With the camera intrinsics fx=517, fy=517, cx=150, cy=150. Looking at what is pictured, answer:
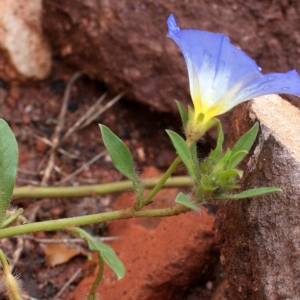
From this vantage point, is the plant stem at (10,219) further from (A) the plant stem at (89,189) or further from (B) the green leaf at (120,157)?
(A) the plant stem at (89,189)

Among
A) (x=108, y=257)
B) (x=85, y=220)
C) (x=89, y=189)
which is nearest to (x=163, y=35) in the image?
(x=89, y=189)

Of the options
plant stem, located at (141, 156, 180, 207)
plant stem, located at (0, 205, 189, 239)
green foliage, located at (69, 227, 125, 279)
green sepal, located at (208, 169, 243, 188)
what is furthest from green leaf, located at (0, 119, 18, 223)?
green sepal, located at (208, 169, 243, 188)

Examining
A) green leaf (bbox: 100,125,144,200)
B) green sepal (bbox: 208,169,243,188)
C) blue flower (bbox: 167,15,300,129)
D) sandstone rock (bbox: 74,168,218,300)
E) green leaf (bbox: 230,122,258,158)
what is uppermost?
blue flower (bbox: 167,15,300,129)

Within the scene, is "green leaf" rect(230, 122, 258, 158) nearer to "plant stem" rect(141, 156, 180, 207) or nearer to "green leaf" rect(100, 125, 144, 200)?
"plant stem" rect(141, 156, 180, 207)

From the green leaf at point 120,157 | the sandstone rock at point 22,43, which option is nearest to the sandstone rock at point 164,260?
the green leaf at point 120,157

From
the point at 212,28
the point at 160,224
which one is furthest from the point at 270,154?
the point at 212,28

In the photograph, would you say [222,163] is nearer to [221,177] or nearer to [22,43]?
[221,177]

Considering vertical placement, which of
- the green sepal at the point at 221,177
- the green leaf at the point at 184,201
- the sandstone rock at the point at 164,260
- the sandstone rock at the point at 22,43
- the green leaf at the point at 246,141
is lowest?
Answer: the sandstone rock at the point at 164,260
